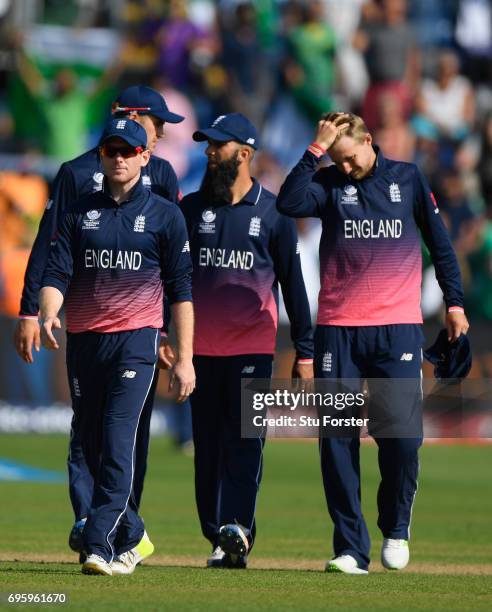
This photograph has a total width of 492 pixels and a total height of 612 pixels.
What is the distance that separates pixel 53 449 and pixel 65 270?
10.2 m

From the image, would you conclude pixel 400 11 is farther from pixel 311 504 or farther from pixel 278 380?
pixel 278 380

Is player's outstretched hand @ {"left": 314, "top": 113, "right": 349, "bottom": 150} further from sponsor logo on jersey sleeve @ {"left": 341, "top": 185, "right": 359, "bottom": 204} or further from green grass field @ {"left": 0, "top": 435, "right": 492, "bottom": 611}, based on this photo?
green grass field @ {"left": 0, "top": 435, "right": 492, "bottom": 611}

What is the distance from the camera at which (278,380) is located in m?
9.88

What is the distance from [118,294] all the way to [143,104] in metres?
1.52

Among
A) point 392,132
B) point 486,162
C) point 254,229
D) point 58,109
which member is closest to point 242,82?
point 392,132

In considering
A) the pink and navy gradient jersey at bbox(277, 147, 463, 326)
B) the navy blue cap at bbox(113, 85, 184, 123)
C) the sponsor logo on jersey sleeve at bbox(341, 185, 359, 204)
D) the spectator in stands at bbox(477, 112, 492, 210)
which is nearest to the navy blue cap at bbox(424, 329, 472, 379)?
the pink and navy gradient jersey at bbox(277, 147, 463, 326)

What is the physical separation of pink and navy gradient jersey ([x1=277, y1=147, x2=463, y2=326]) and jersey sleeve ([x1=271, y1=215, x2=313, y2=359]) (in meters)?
0.30

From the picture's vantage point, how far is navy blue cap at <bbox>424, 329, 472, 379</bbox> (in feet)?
30.9

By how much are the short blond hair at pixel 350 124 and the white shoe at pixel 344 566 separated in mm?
2499

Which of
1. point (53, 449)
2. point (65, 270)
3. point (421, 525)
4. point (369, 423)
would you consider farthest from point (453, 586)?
point (53, 449)

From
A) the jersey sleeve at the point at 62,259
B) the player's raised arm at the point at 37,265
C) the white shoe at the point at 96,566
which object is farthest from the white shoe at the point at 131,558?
the jersey sleeve at the point at 62,259

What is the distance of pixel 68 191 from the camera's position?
948 centimetres

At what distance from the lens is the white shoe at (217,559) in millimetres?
9461

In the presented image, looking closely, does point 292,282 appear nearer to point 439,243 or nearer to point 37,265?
point 439,243
